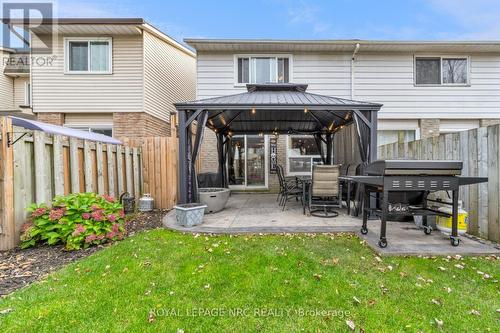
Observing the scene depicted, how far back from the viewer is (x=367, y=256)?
3387mm

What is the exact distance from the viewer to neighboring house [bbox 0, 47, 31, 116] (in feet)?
42.1

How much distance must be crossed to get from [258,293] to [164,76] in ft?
34.6

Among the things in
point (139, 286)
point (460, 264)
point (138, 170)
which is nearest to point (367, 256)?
point (460, 264)

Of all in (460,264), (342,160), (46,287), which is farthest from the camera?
(342,160)

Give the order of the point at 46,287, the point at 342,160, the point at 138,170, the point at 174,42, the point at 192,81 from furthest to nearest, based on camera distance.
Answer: the point at 192,81
the point at 174,42
the point at 342,160
the point at 138,170
the point at 46,287

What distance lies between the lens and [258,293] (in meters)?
2.50

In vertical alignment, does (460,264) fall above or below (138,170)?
below

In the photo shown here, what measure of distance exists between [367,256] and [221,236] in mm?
2301

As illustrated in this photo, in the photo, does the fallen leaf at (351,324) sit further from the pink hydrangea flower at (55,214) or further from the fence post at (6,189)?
the fence post at (6,189)

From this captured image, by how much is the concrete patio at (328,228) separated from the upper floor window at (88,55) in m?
6.98

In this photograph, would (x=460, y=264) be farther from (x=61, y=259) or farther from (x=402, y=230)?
(x=61, y=259)

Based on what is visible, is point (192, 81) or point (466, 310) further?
point (192, 81)

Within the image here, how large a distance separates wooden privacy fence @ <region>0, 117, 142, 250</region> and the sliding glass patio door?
4.56 metres

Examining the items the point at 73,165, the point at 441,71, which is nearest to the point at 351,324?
the point at 73,165
